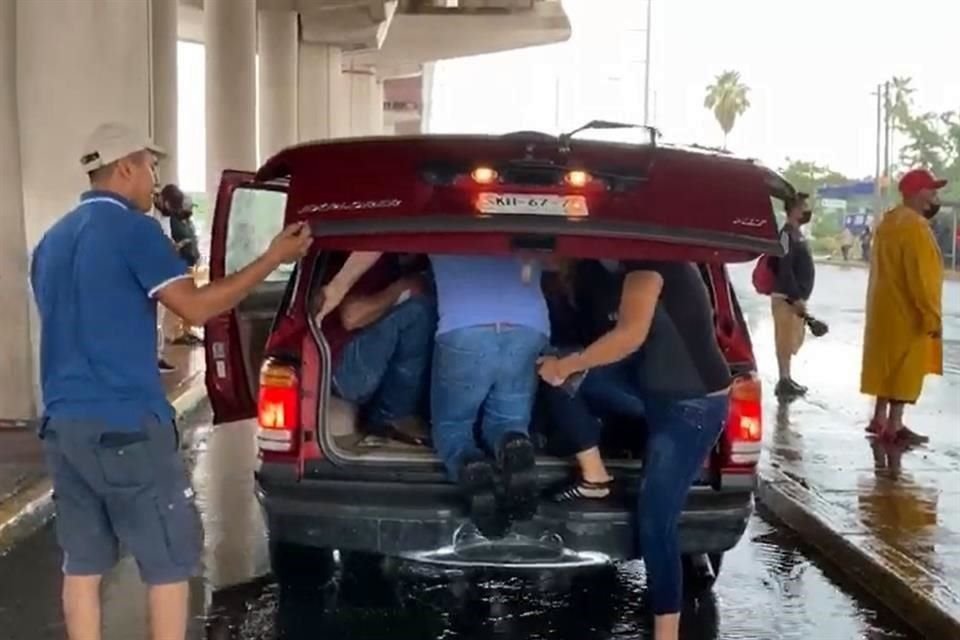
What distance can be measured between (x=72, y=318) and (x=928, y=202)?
713 centimetres

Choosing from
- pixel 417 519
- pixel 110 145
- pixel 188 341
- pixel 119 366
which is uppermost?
pixel 110 145

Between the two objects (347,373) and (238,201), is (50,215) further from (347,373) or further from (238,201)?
(347,373)

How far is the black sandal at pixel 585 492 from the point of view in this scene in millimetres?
6211

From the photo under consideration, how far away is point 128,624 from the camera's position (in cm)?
650

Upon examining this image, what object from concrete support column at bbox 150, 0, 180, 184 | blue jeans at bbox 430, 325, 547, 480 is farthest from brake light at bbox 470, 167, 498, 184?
concrete support column at bbox 150, 0, 180, 184

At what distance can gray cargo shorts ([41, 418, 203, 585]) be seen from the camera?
201 inches

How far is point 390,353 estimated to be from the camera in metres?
6.79

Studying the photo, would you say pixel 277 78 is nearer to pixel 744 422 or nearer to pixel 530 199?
pixel 744 422

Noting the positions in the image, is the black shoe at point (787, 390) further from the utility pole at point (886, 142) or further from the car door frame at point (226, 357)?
the utility pole at point (886, 142)

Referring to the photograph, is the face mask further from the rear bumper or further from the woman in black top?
the rear bumper

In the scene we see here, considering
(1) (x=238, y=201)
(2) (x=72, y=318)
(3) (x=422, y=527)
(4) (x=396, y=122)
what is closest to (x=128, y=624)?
(3) (x=422, y=527)

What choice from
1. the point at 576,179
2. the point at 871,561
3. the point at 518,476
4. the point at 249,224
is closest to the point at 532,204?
the point at 576,179

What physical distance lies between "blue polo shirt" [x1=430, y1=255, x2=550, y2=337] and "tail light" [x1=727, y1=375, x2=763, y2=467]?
33.4 inches

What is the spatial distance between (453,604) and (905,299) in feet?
16.6
